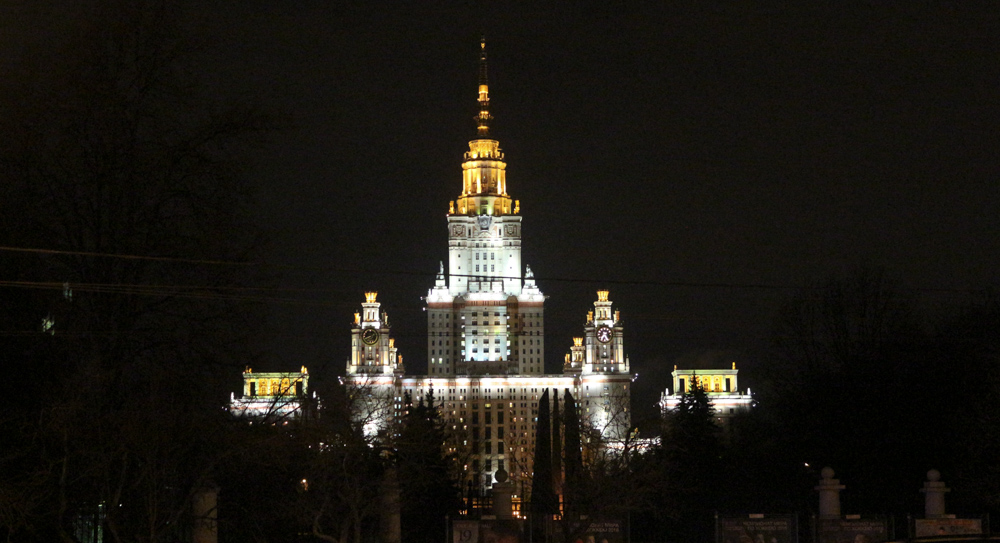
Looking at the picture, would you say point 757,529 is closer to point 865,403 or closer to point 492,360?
point 865,403

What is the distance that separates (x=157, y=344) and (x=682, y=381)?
164660mm

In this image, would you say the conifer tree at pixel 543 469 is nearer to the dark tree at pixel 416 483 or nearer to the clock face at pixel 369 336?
the dark tree at pixel 416 483

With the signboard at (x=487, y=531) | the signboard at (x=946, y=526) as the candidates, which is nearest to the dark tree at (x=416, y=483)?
the signboard at (x=487, y=531)

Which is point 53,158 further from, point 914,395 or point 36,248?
point 914,395

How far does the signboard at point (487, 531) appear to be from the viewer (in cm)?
3909

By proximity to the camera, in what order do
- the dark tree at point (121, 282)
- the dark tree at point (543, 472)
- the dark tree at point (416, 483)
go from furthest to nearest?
the dark tree at point (543, 472)
the dark tree at point (416, 483)
the dark tree at point (121, 282)

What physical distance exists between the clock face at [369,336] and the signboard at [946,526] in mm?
137870

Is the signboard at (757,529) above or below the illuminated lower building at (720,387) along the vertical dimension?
below

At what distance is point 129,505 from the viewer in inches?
1425

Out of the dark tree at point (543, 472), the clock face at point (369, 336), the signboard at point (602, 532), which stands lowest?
the signboard at point (602, 532)

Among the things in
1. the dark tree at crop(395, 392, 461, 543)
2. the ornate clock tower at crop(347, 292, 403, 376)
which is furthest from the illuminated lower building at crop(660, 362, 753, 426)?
the dark tree at crop(395, 392, 461, 543)

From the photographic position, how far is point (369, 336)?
17650 cm

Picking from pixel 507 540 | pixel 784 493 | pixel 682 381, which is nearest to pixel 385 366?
pixel 682 381

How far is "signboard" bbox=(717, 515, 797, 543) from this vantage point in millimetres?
39219
